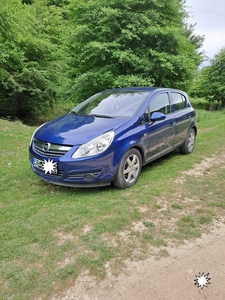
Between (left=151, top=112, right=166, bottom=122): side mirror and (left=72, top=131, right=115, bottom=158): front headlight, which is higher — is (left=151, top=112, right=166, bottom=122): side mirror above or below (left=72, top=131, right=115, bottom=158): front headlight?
above

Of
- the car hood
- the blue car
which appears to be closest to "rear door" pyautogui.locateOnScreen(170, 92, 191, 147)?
the blue car

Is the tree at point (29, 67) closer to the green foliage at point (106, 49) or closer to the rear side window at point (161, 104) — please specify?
the green foliage at point (106, 49)

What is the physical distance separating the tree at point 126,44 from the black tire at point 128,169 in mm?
5240

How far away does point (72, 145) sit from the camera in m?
2.95

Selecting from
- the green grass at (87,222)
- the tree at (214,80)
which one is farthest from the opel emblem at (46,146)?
the tree at (214,80)

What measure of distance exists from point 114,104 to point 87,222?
2.11 metres

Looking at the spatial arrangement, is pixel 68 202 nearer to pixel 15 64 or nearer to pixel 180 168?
pixel 180 168

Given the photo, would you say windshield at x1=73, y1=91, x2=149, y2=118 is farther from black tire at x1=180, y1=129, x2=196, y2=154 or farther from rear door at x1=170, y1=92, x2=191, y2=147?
black tire at x1=180, y1=129, x2=196, y2=154

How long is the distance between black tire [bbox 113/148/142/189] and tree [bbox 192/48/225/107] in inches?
750

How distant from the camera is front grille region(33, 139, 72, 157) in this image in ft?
9.72

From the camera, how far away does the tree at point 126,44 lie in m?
8.20

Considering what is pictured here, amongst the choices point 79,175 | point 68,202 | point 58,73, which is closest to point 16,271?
point 68,202

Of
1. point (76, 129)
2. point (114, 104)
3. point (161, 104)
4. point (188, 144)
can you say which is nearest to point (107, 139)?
point (76, 129)

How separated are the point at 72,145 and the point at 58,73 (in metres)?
8.88
